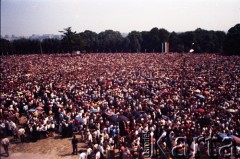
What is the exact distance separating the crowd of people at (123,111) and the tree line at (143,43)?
40536 millimetres

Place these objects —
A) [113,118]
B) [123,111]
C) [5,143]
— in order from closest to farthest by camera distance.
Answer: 1. [5,143]
2. [113,118]
3. [123,111]

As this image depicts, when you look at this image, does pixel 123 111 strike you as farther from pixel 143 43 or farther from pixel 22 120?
pixel 143 43

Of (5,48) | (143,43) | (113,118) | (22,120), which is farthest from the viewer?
(143,43)

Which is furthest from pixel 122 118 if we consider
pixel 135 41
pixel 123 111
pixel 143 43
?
pixel 143 43

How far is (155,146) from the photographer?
15.3 meters

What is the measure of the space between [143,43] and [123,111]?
229 feet

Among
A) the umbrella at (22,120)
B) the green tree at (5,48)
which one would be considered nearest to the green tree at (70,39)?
the green tree at (5,48)

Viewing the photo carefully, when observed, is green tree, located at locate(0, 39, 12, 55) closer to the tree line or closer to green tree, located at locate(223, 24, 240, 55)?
the tree line

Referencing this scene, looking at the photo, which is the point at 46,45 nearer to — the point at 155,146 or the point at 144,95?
the point at 144,95

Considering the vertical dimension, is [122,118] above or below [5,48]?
below

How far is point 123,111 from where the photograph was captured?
19516 millimetres

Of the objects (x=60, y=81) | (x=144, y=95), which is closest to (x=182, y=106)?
(x=144, y=95)

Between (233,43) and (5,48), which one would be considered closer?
(233,43)

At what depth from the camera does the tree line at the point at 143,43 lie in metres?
69.3
